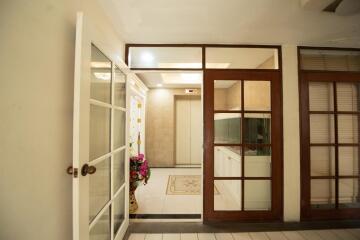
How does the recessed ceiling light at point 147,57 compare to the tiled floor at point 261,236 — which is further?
the recessed ceiling light at point 147,57

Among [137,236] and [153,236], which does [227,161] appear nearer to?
Answer: [153,236]

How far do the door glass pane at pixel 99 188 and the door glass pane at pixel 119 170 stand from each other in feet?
0.67

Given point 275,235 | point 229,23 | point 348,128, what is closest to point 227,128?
point 229,23

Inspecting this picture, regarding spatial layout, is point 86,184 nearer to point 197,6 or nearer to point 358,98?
point 197,6

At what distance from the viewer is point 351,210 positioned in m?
2.44

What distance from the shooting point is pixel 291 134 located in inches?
94.1

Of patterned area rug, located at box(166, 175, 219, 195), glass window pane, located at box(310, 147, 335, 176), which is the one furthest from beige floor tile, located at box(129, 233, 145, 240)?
glass window pane, located at box(310, 147, 335, 176)

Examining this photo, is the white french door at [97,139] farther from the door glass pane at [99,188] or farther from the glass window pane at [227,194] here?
the glass window pane at [227,194]

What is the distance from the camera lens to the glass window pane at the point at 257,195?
238 centimetres

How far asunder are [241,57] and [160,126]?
338 centimetres

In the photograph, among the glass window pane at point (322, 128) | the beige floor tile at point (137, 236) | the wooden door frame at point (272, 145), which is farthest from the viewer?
the glass window pane at point (322, 128)

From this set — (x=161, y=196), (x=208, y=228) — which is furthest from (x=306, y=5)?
(x=161, y=196)

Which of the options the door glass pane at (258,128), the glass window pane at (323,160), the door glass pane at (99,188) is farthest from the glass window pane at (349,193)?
the door glass pane at (99,188)

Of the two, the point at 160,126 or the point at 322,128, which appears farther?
the point at 160,126
